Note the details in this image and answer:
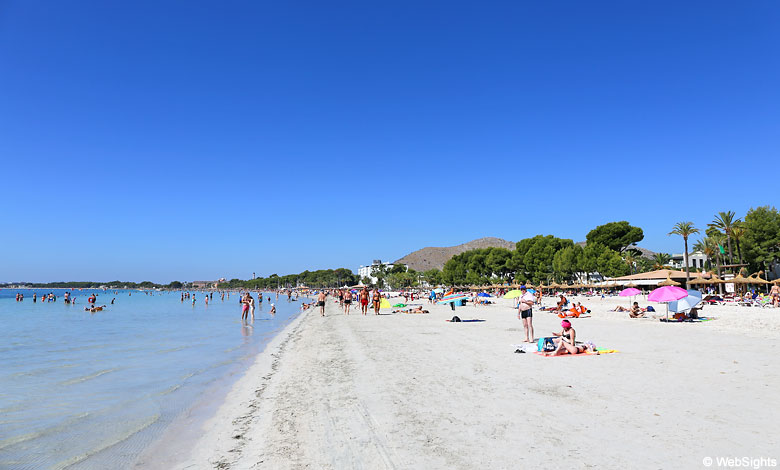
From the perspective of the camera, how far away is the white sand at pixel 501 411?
4180mm

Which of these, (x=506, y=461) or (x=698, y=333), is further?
(x=698, y=333)

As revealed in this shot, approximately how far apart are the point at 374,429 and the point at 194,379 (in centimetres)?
597

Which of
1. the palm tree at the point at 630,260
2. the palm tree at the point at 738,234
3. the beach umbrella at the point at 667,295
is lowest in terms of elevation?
the beach umbrella at the point at 667,295

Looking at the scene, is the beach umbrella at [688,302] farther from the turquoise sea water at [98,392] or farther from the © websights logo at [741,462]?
the turquoise sea water at [98,392]

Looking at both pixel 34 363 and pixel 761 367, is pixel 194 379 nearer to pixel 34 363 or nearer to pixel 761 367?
pixel 34 363

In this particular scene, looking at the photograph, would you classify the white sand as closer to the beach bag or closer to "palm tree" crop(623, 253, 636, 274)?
the beach bag

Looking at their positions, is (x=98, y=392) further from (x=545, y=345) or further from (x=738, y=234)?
(x=738, y=234)

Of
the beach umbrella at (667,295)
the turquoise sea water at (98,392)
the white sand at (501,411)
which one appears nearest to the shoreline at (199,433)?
the white sand at (501,411)

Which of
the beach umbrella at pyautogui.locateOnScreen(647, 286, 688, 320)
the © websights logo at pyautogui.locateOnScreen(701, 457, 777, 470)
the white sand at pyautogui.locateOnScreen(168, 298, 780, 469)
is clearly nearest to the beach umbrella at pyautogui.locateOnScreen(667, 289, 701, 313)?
the beach umbrella at pyautogui.locateOnScreen(647, 286, 688, 320)

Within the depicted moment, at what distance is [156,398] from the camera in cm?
770

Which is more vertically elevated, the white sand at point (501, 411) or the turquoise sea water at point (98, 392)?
the white sand at point (501, 411)

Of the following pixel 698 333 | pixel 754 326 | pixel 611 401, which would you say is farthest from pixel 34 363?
pixel 754 326

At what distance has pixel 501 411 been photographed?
5.55 m

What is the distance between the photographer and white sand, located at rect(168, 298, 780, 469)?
13.7ft
